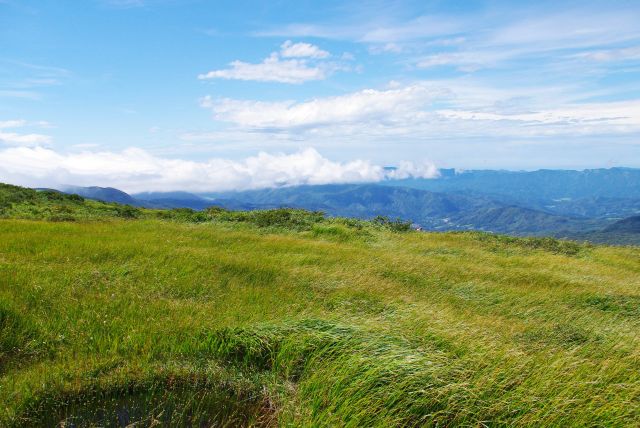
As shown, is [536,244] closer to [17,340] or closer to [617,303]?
[617,303]

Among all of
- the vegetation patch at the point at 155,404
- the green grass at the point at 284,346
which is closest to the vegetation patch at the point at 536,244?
the green grass at the point at 284,346

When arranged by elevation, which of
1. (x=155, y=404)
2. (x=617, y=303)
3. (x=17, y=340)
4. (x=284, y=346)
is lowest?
(x=617, y=303)

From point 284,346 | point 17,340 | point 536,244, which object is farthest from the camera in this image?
point 536,244

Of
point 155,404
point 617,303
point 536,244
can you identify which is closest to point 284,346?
point 155,404

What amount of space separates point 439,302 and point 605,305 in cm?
617

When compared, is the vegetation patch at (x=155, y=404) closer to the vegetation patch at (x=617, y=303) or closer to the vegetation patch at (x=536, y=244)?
the vegetation patch at (x=617, y=303)

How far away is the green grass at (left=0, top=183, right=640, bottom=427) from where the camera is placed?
5473mm

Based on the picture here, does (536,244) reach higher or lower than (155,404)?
lower

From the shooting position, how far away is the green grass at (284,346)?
547cm

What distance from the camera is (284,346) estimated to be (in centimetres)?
713

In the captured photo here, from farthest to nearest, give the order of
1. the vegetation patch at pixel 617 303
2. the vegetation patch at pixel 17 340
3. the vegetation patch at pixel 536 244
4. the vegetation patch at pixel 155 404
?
1. the vegetation patch at pixel 536 244
2. the vegetation patch at pixel 617 303
3. the vegetation patch at pixel 17 340
4. the vegetation patch at pixel 155 404

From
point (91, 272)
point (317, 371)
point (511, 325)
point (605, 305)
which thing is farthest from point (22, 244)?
point (605, 305)

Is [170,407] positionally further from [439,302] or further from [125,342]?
[439,302]

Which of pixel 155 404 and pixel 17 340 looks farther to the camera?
pixel 17 340
